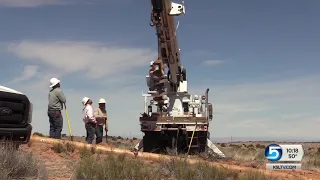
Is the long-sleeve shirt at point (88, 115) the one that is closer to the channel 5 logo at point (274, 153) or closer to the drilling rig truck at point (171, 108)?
the drilling rig truck at point (171, 108)

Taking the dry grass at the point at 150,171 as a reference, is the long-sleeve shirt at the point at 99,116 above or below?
above

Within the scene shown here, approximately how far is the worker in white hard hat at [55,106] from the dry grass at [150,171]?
408 centimetres

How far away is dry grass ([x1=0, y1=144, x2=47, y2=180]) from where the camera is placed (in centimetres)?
664

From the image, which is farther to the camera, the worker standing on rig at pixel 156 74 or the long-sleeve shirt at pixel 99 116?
the worker standing on rig at pixel 156 74

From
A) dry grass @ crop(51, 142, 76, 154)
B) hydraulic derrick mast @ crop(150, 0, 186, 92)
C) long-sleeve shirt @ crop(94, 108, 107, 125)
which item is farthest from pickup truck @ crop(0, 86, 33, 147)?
hydraulic derrick mast @ crop(150, 0, 186, 92)

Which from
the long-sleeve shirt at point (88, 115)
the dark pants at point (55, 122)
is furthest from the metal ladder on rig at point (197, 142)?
the dark pants at point (55, 122)

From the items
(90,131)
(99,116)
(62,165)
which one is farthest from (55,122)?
(62,165)

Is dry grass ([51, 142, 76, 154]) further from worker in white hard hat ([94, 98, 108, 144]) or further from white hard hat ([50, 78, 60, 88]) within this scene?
worker in white hard hat ([94, 98, 108, 144])

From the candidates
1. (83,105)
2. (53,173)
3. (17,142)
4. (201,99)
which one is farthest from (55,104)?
(201,99)

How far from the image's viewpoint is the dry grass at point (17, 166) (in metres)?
6.64

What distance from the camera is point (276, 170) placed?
1043 cm

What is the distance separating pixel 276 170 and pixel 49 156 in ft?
17.4

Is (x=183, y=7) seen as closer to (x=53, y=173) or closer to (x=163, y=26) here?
(x=163, y=26)

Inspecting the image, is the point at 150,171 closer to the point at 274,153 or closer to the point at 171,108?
the point at 274,153
